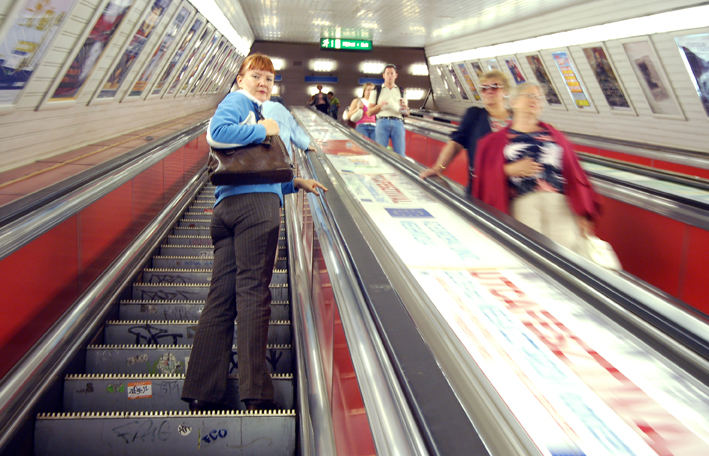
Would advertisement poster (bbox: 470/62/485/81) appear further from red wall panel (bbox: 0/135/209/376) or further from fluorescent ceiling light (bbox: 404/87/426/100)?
red wall panel (bbox: 0/135/209/376)

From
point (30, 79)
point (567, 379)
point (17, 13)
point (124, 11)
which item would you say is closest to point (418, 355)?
point (567, 379)

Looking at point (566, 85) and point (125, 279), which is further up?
point (566, 85)

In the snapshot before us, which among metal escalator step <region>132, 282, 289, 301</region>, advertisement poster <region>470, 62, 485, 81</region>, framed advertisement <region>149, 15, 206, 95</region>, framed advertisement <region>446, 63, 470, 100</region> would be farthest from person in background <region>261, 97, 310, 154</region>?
framed advertisement <region>446, 63, 470, 100</region>

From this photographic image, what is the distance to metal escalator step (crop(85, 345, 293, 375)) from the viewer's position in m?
3.03

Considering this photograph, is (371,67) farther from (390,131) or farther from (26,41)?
(26,41)

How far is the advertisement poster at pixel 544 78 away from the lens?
13.2m

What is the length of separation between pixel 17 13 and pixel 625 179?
177 inches

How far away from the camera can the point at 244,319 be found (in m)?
2.48

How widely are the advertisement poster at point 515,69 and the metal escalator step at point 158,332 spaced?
43.2ft

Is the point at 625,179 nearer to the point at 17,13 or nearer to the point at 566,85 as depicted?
the point at 17,13

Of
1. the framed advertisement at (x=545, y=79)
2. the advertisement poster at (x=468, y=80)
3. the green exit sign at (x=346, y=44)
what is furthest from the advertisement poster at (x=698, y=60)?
the advertisement poster at (x=468, y=80)

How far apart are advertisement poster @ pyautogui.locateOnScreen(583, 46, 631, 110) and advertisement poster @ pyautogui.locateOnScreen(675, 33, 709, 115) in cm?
200

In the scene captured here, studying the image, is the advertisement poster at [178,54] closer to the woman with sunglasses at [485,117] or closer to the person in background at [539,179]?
the woman with sunglasses at [485,117]

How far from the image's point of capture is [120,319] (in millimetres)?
3658
